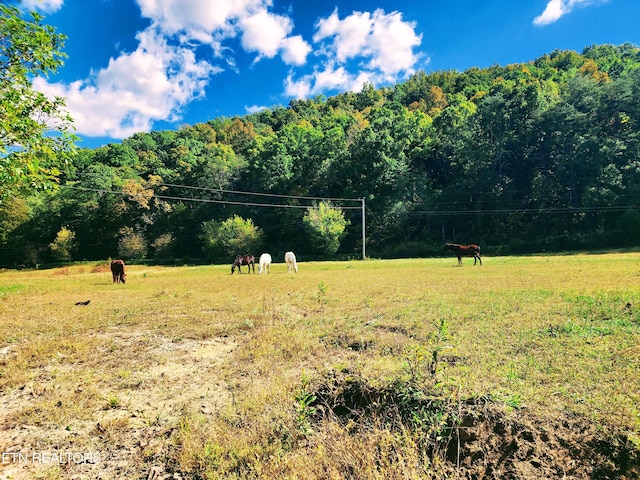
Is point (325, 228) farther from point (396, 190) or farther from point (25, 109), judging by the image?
point (25, 109)

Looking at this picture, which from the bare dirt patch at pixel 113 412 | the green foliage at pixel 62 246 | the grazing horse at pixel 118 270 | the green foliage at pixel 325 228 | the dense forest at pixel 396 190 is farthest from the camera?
the green foliage at pixel 62 246

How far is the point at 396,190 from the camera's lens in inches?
2029

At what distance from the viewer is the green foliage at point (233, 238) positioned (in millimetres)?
51094

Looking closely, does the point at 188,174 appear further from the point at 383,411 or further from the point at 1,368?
the point at 383,411

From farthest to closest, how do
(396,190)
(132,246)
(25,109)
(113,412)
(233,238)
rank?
(132,246) < (396,190) < (233,238) < (25,109) < (113,412)

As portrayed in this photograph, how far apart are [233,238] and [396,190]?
26.0m

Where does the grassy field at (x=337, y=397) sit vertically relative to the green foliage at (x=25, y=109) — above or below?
below

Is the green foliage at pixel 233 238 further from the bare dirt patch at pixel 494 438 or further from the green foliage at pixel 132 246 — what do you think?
the bare dirt patch at pixel 494 438

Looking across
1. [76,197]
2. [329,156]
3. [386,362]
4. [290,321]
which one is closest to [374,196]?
[329,156]

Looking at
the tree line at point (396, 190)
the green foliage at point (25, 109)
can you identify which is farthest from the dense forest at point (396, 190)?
the green foliage at point (25, 109)

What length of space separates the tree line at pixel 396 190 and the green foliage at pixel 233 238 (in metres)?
0.20

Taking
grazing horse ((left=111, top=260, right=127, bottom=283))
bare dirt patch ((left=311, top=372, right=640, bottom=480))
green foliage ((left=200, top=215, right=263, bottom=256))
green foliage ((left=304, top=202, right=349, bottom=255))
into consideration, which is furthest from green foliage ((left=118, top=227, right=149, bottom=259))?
bare dirt patch ((left=311, top=372, right=640, bottom=480))

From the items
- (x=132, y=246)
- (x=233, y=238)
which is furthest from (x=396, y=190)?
(x=132, y=246)

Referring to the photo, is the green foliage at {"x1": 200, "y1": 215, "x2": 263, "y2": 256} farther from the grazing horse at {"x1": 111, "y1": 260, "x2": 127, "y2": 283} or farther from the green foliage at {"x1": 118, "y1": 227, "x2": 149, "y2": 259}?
the grazing horse at {"x1": 111, "y1": 260, "x2": 127, "y2": 283}
